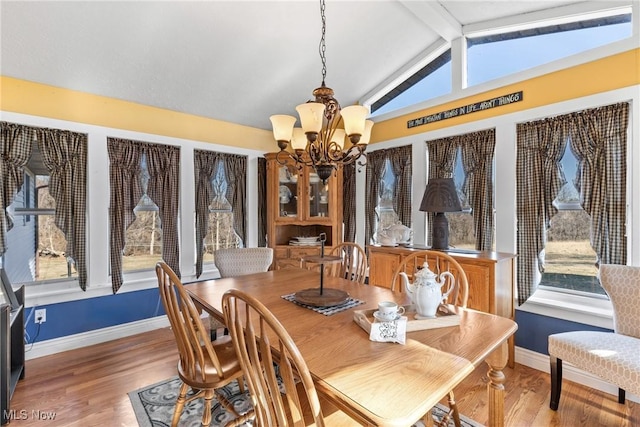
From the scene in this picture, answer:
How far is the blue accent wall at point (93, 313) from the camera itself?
270cm

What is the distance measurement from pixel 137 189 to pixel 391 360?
120 inches

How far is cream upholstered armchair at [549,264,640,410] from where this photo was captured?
68.4 inches

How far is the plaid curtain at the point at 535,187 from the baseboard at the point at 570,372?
42 cm

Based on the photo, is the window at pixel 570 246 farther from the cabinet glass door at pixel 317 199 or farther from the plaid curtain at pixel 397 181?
the cabinet glass door at pixel 317 199

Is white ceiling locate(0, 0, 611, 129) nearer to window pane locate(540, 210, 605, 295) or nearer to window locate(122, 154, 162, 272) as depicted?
window locate(122, 154, 162, 272)

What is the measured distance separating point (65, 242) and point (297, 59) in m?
2.80

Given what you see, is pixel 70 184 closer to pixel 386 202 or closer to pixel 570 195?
pixel 386 202

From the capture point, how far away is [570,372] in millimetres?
2332

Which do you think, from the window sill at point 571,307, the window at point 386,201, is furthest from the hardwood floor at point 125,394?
the window at point 386,201

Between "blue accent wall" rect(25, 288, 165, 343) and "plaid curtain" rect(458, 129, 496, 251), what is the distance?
335 centimetres

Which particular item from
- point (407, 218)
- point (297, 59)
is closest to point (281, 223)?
point (407, 218)

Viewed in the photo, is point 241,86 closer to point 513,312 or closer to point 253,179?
point 253,179

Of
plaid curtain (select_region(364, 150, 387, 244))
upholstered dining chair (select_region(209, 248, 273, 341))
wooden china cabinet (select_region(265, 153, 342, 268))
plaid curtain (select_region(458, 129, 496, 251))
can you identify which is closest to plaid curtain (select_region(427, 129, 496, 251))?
plaid curtain (select_region(458, 129, 496, 251))

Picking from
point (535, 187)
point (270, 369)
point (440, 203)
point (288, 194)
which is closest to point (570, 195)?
point (535, 187)
